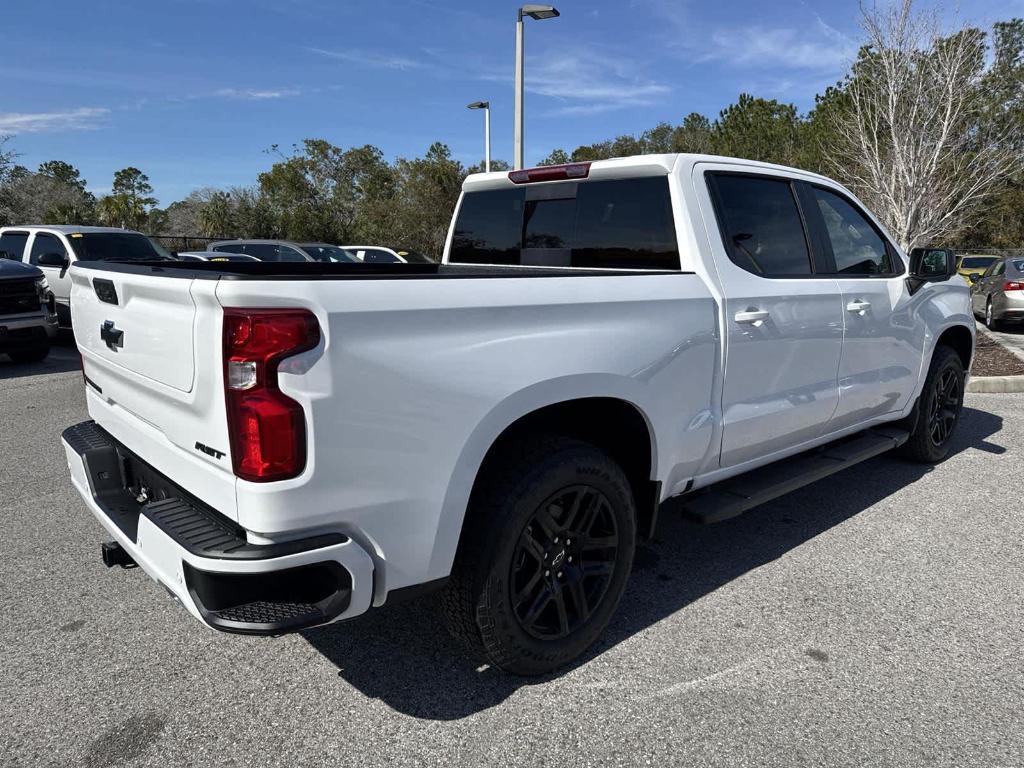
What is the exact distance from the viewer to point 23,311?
30.0ft

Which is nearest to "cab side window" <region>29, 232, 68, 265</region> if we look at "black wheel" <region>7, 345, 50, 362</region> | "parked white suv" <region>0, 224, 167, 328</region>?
"parked white suv" <region>0, 224, 167, 328</region>

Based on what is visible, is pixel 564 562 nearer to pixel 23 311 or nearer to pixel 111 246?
pixel 23 311

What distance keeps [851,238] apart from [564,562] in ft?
8.88

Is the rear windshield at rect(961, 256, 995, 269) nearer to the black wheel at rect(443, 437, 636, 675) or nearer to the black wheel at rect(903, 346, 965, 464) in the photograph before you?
the black wheel at rect(903, 346, 965, 464)

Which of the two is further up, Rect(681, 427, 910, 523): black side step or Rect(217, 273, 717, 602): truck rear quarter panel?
Rect(217, 273, 717, 602): truck rear quarter panel

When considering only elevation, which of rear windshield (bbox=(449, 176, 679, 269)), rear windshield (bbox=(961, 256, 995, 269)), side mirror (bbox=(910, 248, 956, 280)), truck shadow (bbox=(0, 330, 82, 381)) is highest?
rear windshield (bbox=(449, 176, 679, 269))

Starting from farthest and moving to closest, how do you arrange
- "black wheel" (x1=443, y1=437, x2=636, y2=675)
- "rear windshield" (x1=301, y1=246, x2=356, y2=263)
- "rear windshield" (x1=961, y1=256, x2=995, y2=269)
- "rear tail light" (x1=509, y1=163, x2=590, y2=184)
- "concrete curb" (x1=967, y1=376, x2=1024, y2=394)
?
"rear windshield" (x1=961, y1=256, x2=995, y2=269) < "rear windshield" (x1=301, y1=246, x2=356, y2=263) < "concrete curb" (x1=967, y1=376, x2=1024, y2=394) < "rear tail light" (x1=509, y1=163, x2=590, y2=184) < "black wheel" (x1=443, y1=437, x2=636, y2=675)

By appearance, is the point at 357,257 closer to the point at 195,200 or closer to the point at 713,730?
the point at 713,730

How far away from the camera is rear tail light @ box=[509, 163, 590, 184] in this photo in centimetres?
353

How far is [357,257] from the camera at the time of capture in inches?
725

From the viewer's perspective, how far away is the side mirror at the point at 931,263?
14.3 ft

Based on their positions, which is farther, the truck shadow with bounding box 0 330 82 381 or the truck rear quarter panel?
the truck shadow with bounding box 0 330 82 381

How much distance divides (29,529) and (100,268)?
81.7 inches

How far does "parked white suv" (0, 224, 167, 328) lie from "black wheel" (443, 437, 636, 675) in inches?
402
